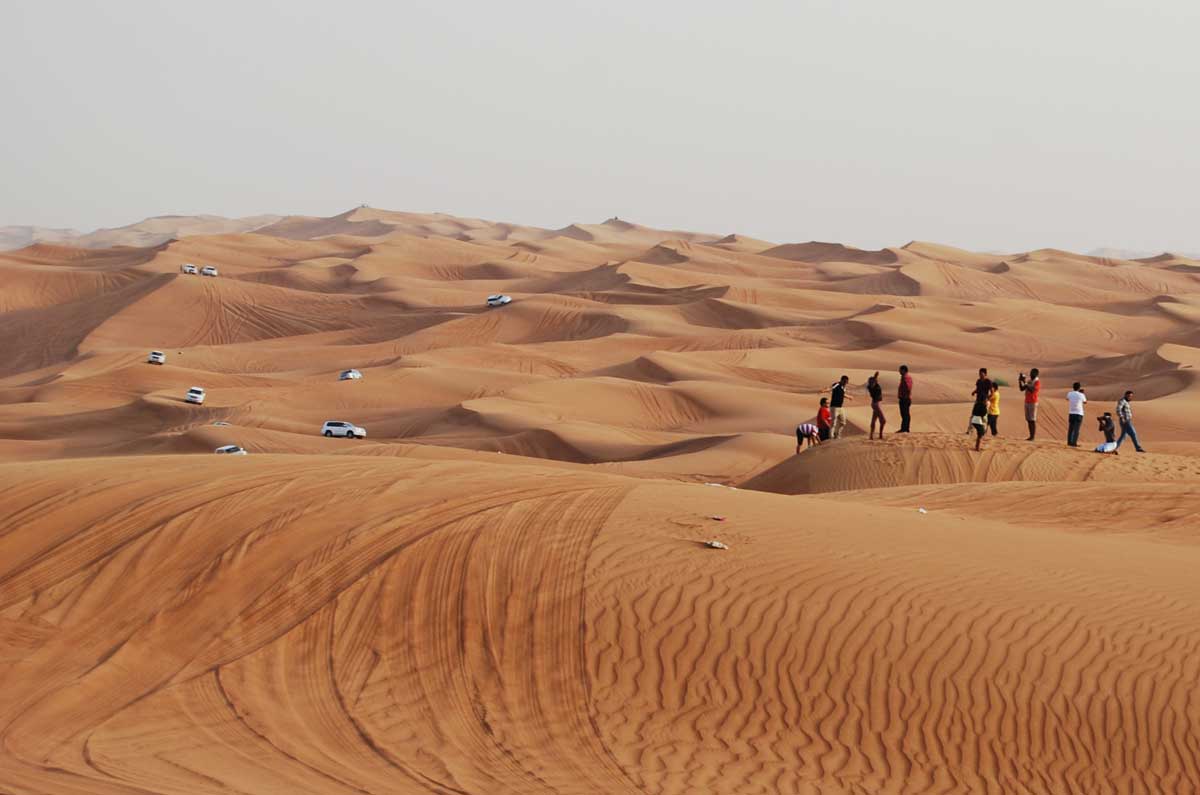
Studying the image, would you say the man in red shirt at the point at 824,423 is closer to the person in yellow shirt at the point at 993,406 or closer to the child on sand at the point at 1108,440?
the person in yellow shirt at the point at 993,406

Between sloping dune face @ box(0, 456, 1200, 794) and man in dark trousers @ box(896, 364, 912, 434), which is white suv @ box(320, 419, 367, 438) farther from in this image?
sloping dune face @ box(0, 456, 1200, 794)

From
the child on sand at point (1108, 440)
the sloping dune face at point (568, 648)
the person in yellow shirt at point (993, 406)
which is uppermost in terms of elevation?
the person in yellow shirt at point (993, 406)

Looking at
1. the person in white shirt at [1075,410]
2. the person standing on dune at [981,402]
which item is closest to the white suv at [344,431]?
the person standing on dune at [981,402]

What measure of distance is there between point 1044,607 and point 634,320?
49610 millimetres

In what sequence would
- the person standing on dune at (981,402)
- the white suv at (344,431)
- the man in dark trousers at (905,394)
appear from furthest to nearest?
the white suv at (344,431)
the person standing on dune at (981,402)
the man in dark trousers at (905,394)

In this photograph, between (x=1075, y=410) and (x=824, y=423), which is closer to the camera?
(x=1075, y=410)

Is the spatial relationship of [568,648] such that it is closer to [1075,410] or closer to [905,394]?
[905,394]

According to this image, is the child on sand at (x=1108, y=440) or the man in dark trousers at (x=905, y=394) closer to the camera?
the man in dark trousers at (x=905, y=394)

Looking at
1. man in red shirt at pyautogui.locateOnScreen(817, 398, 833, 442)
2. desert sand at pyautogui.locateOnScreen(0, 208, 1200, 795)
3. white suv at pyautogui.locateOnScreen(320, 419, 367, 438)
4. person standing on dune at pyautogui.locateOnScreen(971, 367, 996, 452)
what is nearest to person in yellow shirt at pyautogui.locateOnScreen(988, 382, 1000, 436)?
person standing on dune at pyautogui.locateOnScreen(971, 367, 996, 452)

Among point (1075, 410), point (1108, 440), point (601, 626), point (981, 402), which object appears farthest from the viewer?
point (1108, 440)

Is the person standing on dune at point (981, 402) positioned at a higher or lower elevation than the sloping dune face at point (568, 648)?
higher

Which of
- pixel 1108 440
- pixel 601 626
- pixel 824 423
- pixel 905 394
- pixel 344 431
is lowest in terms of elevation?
pixel 601 626

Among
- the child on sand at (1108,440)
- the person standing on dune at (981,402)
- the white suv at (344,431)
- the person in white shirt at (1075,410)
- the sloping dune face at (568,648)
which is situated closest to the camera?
the sloping dune face at (568,648)

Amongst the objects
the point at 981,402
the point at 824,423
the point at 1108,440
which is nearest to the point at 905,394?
the point at 981,402
